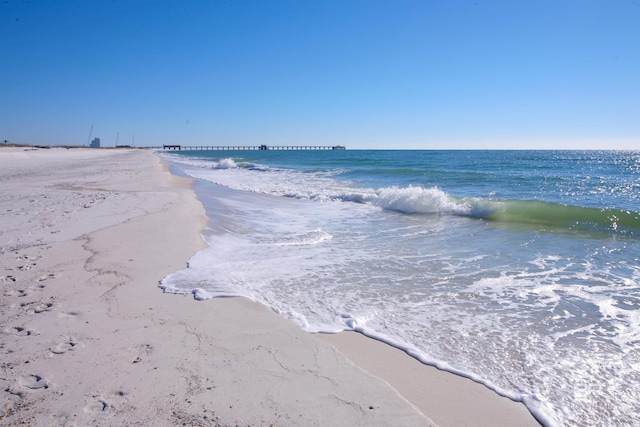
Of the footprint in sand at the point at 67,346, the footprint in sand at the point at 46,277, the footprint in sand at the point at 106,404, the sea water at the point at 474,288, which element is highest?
the footprint in sand at the point at 46,277

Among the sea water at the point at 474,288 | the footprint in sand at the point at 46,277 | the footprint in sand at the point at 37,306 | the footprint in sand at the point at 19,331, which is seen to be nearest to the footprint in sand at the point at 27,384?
the footprint in sand at the point at 19,331

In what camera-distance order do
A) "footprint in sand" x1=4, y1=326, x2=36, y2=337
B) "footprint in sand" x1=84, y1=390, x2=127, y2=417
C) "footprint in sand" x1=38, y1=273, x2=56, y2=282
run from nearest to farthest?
"footprint in sand" x1=84, y1=390, x2=127, y2=417 → "footprint in sand" x1=4, y1=326, x2=36, y2=337 → "footprint in sand" x1=38, y1=273, x2=56, y2=282

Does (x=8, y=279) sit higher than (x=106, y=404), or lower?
higher

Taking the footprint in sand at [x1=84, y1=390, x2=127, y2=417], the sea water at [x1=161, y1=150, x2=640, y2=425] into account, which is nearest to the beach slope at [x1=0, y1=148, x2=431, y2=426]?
the footprint in sand at [x1=84, y1=390, x2=127, y2=417]

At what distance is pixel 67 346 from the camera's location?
3.02m

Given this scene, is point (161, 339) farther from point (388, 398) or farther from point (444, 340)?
point (444, 340)

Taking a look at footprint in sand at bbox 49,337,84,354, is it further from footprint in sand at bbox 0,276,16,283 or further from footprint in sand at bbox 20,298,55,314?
footprint in sand at bbox 0,276,16,283

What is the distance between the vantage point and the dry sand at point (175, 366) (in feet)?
7.69

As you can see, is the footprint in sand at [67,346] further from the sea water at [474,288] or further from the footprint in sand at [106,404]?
the sea water at [474,288]

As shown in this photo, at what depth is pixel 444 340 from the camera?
11.7ft

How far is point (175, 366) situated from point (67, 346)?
3.11ft

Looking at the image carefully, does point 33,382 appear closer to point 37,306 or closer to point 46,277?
point 37,306

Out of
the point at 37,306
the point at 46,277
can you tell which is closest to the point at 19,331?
the point at 37,306

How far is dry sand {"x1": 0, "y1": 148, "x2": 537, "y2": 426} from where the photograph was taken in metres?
2.34
